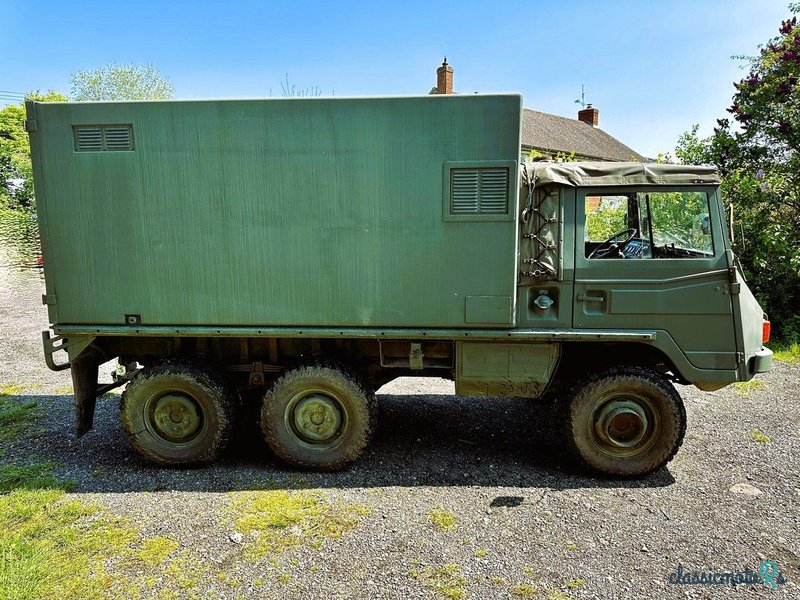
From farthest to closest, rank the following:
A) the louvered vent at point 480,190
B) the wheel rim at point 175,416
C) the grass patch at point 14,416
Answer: the grass patch at point 14,416, the wheel rim at point 175,416, the louvered vent at point 480,190

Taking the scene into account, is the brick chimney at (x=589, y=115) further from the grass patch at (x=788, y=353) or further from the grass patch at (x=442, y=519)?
the grass patch at (x=442, y=519)

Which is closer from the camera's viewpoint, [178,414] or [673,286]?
[673,286]

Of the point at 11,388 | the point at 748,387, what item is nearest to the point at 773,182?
the point at 748,387

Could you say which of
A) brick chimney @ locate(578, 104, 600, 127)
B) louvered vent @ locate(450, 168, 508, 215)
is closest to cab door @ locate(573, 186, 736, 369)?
louvered vent @ locate(450, 168, 508, 215)

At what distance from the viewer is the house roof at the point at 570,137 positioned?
24.9 metres

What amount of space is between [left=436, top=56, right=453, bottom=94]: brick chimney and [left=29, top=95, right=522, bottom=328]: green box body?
62.8ft

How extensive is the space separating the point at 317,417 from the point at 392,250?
5.50 feet

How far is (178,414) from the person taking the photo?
16.2ft

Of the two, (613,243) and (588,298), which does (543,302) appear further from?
(613,243)

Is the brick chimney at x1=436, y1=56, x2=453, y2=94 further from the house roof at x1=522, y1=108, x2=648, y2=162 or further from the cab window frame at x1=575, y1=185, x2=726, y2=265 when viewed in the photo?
the cab window frame at x1=575, y1=185, x2=726, y2=265

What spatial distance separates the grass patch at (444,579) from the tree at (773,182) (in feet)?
29.1

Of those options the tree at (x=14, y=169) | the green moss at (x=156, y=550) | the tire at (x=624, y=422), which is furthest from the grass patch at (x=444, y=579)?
the tree at (x=14, y=169)

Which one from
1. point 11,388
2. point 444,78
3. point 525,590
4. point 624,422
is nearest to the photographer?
point 525,590

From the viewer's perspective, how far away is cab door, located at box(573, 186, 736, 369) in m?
4.46
